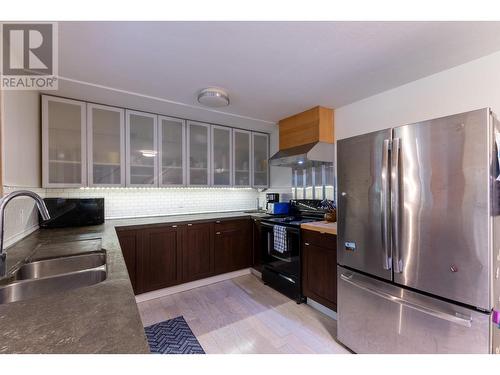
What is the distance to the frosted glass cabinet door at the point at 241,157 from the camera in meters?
3.58

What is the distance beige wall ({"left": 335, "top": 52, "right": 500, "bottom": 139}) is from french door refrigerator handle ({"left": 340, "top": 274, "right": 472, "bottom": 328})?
1475mm

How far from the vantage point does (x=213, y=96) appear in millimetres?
2207

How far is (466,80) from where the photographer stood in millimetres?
1774

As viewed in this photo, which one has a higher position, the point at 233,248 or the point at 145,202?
the point at 145,202

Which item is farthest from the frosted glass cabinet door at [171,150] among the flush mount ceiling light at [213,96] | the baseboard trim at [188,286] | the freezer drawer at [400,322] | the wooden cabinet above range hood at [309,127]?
the freezer drawer at [400,322]

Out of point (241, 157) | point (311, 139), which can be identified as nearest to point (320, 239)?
point (311, 139)

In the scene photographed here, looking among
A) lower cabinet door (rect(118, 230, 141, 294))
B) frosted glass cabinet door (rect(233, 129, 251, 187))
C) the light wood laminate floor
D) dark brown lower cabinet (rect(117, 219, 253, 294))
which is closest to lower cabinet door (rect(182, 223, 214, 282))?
dark brown lower cabinet (rect(117, 219, 253, 294))

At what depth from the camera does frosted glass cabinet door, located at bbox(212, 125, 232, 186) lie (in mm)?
3385

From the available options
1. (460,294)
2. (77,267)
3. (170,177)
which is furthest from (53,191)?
(460,294)

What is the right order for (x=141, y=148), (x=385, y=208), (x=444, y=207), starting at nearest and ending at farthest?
(x=444, y=207) → (x=385, y=208) → (x=141, y=148)

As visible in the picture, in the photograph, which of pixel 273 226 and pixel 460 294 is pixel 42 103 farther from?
pixel 460 294

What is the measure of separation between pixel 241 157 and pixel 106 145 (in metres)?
1.86

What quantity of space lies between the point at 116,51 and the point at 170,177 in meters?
1.66

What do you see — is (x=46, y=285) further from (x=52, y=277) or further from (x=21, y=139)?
(x=21, y=139)
